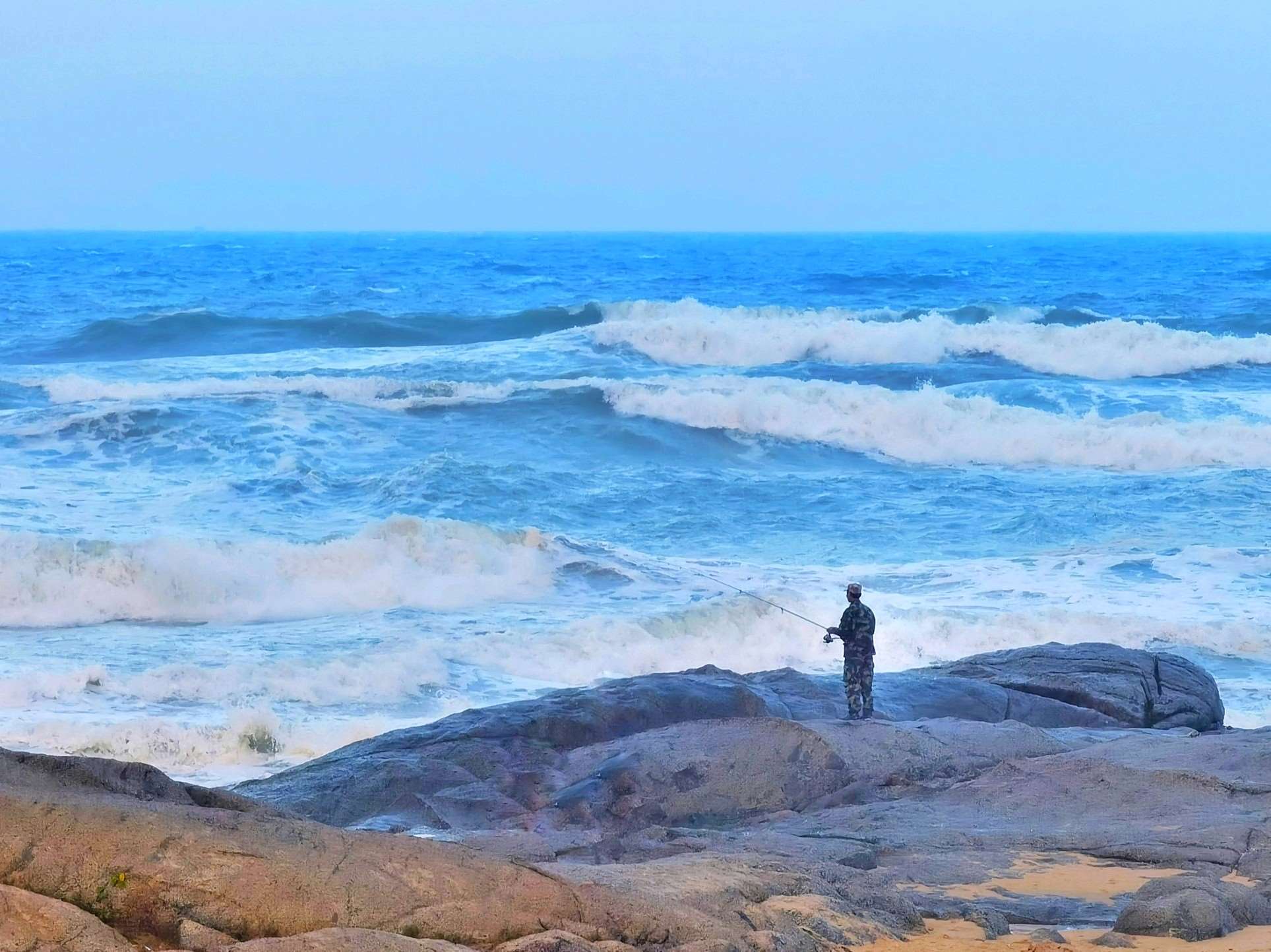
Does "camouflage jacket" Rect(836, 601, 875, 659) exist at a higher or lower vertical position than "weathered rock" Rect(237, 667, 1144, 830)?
higher

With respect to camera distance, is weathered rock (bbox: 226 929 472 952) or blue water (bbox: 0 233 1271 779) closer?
weathered rock (bbox: 226 929 472 952)

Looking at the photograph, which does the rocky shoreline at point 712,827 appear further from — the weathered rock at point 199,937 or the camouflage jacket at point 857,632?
the camouflage jacket at point 857,632

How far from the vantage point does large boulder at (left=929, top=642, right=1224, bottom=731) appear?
10.7 metres

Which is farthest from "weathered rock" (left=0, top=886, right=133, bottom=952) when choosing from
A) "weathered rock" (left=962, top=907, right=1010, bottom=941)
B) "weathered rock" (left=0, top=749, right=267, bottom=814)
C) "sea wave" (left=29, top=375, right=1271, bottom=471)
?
"sea wave" (left=29, top=375, right=1271, bottom=471)

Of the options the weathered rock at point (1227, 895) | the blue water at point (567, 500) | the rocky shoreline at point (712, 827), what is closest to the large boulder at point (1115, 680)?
the rocky shoreline at point (712, 827)

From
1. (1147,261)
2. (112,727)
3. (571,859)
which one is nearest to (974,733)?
(571,859)

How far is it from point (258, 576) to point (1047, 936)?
11.3 meters

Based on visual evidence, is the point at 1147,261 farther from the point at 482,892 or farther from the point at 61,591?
the point at 482,892

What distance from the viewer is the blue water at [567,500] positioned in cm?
1285

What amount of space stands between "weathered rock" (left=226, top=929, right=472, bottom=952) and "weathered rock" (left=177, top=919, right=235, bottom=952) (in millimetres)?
69

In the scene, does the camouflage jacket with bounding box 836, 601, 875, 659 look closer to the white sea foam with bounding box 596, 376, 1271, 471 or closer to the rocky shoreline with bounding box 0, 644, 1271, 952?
the rocky shoreline with bounding box 0, 644, 1271, 952

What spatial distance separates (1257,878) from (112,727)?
795 cm

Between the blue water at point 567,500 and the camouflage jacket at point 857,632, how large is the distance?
11.2 feet

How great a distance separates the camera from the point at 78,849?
4426 mm
